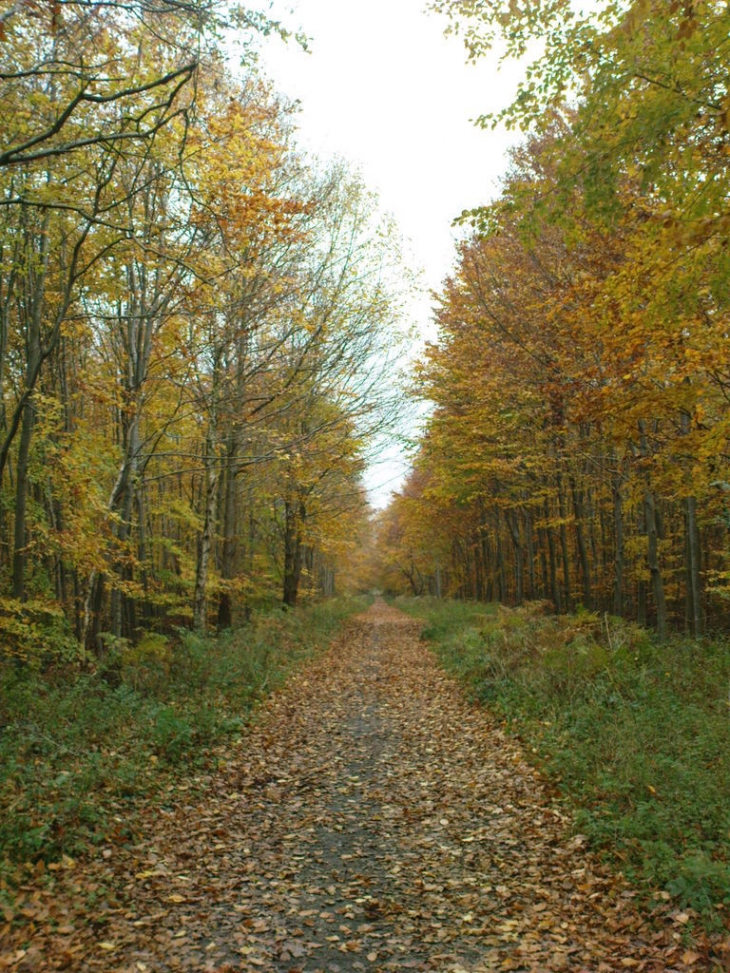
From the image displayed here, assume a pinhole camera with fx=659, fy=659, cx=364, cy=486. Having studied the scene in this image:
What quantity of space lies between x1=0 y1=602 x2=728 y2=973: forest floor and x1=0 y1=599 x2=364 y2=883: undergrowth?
32 centimetres

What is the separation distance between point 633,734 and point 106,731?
19.4 feet

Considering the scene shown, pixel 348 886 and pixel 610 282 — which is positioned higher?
pixel 610 282

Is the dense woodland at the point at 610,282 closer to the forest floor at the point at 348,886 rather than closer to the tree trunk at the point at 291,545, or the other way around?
the forest floor at the point at 348,886

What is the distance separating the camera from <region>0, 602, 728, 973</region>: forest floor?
161 inches

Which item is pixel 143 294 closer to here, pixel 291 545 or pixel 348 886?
pixel 348 886

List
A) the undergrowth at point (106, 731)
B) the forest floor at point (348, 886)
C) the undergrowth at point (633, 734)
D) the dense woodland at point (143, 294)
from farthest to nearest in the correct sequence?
1. the dense woodland at point (143, 294)
2. the undergrowth at point (106, 731)
3. the undergrowth at point (633, 734)
4. the forest floor at point (348, 886)

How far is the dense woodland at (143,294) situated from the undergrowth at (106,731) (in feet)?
3.55

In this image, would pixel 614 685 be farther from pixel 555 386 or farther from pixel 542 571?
pixel 542 571

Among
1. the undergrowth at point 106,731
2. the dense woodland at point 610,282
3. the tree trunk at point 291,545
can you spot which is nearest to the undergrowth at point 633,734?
the dense woodland at point 610,282

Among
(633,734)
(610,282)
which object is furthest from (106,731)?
(610,282)

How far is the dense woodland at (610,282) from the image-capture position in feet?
18.9

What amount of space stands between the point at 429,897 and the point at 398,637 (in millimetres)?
19218

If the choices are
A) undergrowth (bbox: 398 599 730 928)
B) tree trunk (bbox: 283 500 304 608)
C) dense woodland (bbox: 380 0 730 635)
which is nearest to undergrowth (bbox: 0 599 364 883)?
undergrowth (bbox: 398 599 730 928)

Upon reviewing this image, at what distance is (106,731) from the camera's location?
7641mm
